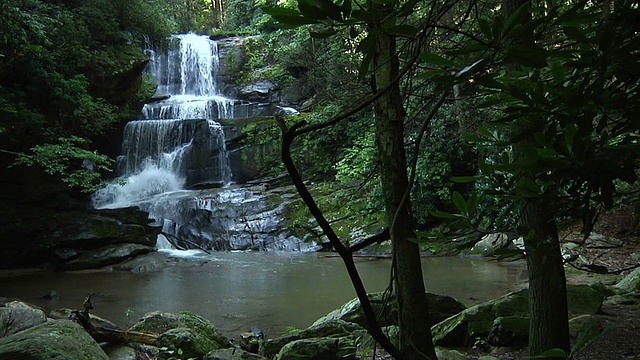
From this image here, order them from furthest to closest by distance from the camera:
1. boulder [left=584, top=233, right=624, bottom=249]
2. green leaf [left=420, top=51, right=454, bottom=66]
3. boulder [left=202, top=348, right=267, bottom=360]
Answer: boulder [left=584, top=233, right=624, bottom=249] → boulder [left=202, top=348, right=267, bottom=360] → green leaf [left=420, top=51, right=454, bottom=66]

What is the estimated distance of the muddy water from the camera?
7.95 meters

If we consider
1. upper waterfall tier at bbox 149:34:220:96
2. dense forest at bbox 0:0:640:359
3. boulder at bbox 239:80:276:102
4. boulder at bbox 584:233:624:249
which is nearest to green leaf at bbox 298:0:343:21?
dense forest at bbox 0:0:640:359

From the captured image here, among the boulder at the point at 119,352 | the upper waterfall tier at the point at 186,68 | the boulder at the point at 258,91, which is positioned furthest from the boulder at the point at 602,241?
the upper waterfall tier at the point at 186,68

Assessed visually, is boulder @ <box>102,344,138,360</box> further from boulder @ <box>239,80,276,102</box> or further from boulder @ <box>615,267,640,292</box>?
boulder @ <box>239,80,276,102</box>

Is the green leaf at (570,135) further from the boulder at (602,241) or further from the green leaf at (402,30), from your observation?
the boulder at (602,241)

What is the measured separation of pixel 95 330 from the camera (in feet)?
15.2

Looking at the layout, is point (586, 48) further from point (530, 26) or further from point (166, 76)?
point (166, 76)

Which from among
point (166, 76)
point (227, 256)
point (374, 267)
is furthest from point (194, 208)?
point (166, 76)

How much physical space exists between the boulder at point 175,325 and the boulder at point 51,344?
1671mm

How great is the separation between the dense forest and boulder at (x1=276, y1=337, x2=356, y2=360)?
49cm

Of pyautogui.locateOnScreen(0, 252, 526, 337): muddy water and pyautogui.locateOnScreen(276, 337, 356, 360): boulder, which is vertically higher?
pyautogui.locateOnScreen(276, 337, 356, 360): boulder

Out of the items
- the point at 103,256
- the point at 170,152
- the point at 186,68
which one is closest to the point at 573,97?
the point at 103,256

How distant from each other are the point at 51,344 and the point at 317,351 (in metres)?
2.21

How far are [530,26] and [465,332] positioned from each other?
476 centimetres
